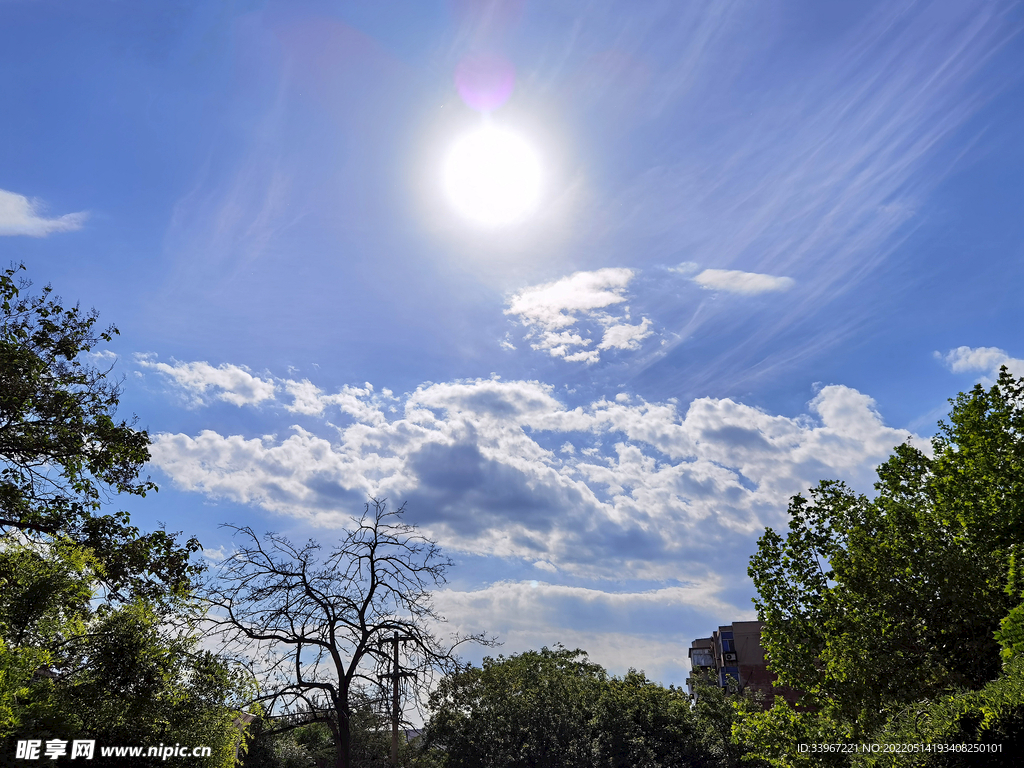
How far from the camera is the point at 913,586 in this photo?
56.5ft

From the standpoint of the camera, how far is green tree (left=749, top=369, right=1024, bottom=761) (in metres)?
16.1

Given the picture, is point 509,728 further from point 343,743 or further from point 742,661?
point 742,661

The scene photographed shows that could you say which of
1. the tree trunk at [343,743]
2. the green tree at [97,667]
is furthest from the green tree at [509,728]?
the green tree at [97,667]

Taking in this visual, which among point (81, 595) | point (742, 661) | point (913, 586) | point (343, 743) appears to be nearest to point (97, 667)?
point (81, 595)

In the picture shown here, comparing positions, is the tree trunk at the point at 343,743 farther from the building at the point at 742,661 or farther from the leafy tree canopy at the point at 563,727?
the building at the point at 742,661

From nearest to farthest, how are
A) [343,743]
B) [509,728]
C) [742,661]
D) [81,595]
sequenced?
[81,595] < [343,743] < [509,728] < [742,661]

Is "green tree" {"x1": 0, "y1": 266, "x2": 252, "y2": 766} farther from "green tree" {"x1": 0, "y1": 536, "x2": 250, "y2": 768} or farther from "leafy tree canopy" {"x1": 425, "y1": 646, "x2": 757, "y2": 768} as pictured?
"leafy tree canopy" {"x1": 425, "y1": 646, "x2": 757, "y2": 768}

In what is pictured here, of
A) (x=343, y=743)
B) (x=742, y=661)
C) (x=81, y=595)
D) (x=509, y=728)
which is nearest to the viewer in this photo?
(x=81, y=595)

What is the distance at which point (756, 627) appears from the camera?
71938 millimetres

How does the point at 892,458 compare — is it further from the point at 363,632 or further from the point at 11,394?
the point at 11,394

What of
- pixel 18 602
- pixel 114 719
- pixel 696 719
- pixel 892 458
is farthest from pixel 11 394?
pixel 696 719

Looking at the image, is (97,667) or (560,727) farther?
(560,727)

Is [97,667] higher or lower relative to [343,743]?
higher

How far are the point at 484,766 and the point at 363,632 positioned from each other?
39.5 ft
